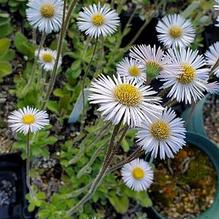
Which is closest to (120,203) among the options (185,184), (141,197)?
(141,197)

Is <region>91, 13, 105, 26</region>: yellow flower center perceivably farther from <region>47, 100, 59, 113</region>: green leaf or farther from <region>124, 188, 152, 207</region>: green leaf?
<region>124, 188, 152, 207</region>: green leaf

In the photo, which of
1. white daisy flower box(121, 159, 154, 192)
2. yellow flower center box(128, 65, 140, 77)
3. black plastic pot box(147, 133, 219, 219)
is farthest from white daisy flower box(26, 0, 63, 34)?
black plastic pot box(147, 133, 219, 219)

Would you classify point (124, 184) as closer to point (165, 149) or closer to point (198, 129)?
point (198, 129)

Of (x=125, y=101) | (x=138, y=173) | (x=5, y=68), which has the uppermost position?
(x=5, y=68)

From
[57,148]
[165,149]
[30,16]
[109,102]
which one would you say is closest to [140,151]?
[165,149]

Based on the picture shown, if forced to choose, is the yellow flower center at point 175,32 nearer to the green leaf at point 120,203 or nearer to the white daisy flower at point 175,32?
the white daisy flower at point 175,32

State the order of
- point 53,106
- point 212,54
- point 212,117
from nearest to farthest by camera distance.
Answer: point 212,54
point 53,106
point 212,117

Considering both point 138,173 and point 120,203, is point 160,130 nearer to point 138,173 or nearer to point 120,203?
point 138,173

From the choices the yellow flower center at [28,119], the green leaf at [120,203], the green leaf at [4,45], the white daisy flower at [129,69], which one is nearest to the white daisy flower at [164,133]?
the white daisy flower at [129,69]
